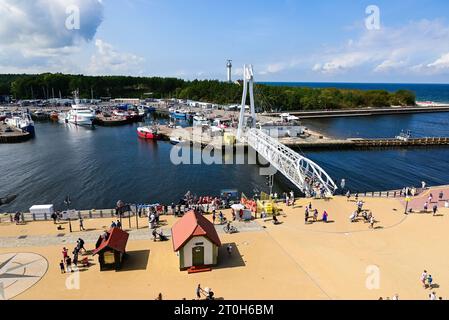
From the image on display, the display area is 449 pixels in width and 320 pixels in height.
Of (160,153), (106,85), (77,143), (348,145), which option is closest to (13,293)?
(160,153)

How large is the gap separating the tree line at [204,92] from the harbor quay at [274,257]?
95.5 meters

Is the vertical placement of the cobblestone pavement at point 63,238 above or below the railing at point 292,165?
Answer: below

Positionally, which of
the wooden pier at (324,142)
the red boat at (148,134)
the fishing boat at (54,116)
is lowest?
the wooden pier at (324,142)

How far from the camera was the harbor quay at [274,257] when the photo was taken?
61.0 feet

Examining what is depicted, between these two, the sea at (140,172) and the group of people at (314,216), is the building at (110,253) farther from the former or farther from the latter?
the sea at (140,172)

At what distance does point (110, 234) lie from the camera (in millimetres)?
21609

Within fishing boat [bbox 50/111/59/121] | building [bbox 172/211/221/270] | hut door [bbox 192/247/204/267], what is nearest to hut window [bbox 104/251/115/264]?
building [bbox 172/211/221/270]

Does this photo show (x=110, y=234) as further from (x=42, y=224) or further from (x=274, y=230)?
(x=274, y=230)

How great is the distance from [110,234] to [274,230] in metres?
12.5

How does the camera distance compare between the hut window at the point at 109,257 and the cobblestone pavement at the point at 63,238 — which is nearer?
the hut window at the point at 109,257

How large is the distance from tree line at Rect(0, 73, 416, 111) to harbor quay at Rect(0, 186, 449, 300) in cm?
9551

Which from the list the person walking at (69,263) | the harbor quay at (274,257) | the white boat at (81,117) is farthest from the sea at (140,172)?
the white boat at (81,117)
